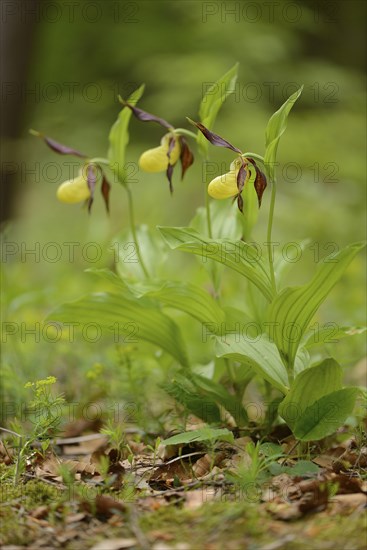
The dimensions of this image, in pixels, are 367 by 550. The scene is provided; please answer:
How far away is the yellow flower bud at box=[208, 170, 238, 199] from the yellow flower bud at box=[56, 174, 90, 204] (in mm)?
436

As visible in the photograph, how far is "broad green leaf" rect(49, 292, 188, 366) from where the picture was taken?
4.95ft

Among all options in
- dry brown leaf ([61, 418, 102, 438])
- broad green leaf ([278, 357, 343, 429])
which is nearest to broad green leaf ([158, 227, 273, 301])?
broad green leaf ([278, 357, 343, 429])

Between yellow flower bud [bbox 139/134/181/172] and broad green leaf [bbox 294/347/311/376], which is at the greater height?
yellow flower bud [bbox 139/134/181/172]

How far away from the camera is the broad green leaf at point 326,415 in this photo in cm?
131

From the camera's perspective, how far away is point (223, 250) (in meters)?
1.31

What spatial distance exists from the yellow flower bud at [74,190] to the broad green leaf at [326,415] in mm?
780

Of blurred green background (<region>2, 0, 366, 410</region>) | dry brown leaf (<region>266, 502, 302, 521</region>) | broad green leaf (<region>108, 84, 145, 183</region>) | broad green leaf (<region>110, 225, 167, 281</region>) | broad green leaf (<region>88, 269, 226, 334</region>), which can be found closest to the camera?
dry brown leaf (<region>266, 502, 302, 521</region>)

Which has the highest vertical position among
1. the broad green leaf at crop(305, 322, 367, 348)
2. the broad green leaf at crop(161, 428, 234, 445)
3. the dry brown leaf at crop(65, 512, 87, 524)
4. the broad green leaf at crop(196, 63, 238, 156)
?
the broad green leaf at crop(196, 63, 238, 156)

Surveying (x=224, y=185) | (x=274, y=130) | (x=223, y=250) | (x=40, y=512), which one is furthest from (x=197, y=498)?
(x=274, y=130)

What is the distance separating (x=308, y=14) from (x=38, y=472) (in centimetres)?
440

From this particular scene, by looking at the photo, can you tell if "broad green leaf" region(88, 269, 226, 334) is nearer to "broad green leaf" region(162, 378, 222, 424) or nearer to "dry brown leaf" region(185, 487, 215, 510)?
"broad green leaf" region(162, 378, 222, 424)

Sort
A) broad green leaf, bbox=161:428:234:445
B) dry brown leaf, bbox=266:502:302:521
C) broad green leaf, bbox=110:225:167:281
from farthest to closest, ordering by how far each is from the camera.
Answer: broad green leaf, bbox=110:225:167:281 < broad green leaf, bbox=161:428:234:445 < dry brown leaf, bbox=266:502:302:521

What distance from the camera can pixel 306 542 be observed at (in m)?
0.94

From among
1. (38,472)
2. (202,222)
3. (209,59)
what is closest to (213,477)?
(38,472)
